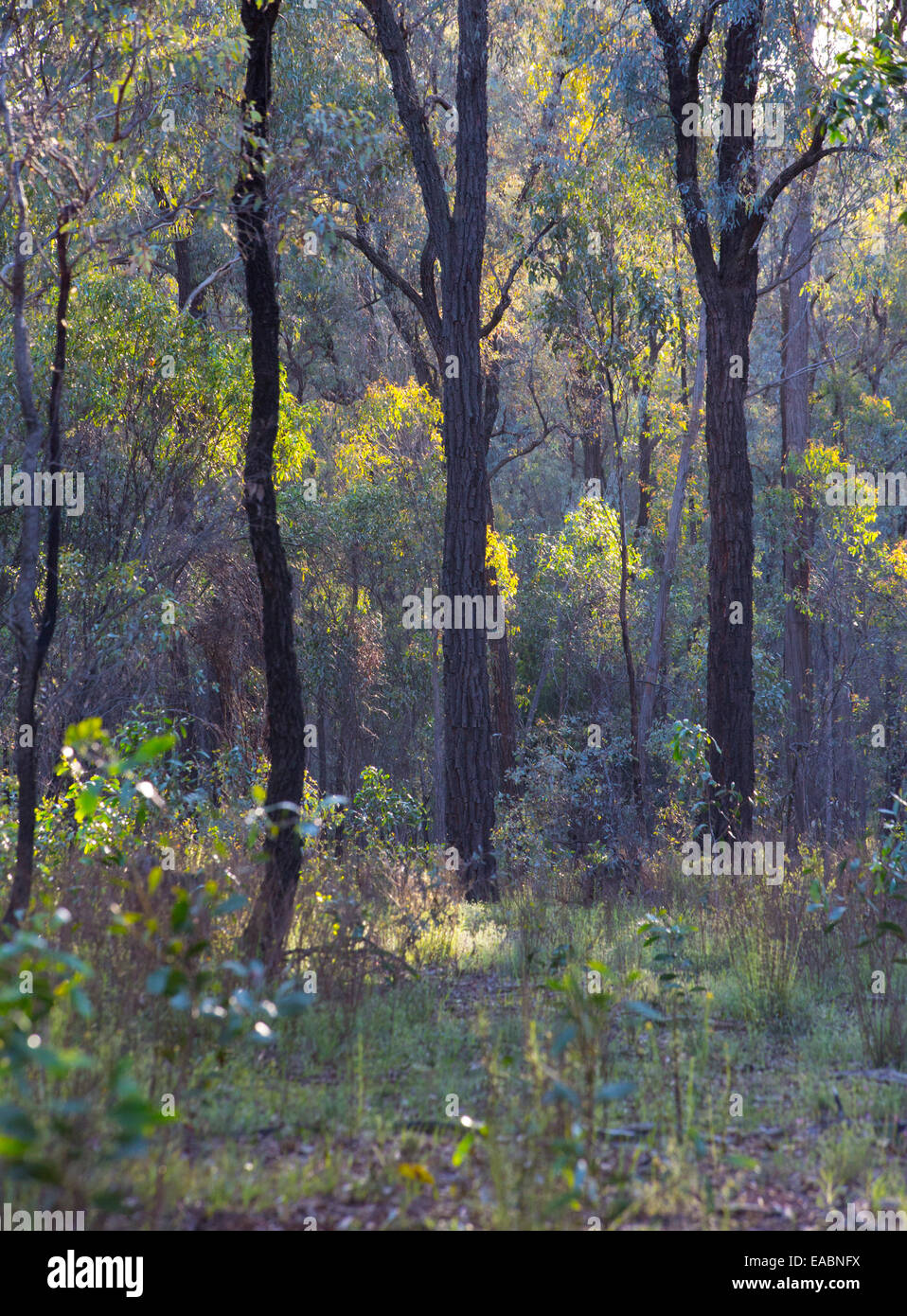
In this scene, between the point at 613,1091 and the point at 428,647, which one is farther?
the point at 428,647

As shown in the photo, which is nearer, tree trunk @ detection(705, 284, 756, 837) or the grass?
the grass

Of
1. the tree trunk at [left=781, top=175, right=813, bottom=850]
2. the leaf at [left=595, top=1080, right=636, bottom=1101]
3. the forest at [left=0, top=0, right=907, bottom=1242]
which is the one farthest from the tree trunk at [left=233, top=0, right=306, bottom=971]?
the tree trunk at [left=781, top=175, right=813, bottom=850]

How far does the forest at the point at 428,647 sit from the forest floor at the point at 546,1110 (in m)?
0.02

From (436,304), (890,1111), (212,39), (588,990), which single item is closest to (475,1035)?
(588,990)

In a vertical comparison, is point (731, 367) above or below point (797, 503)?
below

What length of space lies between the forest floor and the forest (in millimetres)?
25

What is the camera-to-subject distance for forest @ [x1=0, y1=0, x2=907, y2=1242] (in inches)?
133

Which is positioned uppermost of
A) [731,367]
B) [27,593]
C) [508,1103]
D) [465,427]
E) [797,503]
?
[797,503]

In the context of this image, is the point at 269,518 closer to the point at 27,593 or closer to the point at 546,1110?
the point at 27,593

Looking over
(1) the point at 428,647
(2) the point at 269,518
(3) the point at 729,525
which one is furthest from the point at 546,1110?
(1) the point at 428,647

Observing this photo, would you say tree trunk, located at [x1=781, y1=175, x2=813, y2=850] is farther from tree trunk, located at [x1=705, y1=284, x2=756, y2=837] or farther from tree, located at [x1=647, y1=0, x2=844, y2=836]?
tree trunk, located at [x1=705, y1=284, x2=756, y2=837]

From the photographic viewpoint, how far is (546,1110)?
10.9 ft

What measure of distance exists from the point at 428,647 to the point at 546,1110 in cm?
1618

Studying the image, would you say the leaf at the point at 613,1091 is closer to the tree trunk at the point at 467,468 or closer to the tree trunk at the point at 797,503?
the tree trunk at the point at 467,468
